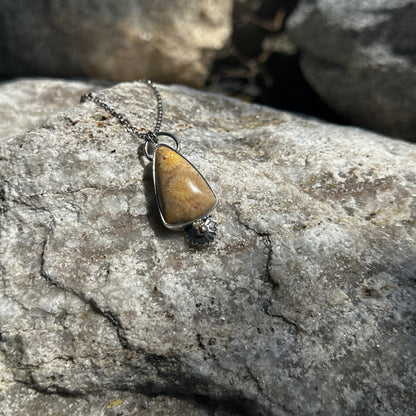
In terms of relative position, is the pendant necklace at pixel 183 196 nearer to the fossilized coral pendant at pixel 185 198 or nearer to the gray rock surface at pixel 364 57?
the fossilized coral pendant at pixel 185 198

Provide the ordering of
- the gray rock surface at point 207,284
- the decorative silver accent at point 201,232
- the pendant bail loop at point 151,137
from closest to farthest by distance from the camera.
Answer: the gray rock surface at point 207,284 → the decorative silver accent at point 201,232 → the pendant bail loop at point 151,137

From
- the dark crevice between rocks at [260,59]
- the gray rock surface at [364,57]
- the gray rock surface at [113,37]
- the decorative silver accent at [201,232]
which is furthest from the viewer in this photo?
the dark crevice between rocks at [260,59]

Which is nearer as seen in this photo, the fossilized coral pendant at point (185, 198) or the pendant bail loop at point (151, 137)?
the fossilized coral pendant at point (185, 198)

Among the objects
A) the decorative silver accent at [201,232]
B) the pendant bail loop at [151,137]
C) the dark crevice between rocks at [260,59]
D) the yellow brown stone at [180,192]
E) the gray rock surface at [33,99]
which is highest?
the dark crevice between rocks at [260,59]

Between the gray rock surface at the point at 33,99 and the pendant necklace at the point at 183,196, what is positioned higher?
the pendant necklace at the point at 183,196

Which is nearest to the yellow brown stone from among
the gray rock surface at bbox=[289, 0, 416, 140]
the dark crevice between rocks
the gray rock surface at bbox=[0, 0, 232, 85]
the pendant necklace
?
the pendant necklace

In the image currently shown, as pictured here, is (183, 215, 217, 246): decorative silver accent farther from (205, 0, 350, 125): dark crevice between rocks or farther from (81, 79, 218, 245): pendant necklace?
(205, 0, 350, 125): dark crevice between rocks

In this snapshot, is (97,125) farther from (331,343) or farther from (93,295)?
(331,343)

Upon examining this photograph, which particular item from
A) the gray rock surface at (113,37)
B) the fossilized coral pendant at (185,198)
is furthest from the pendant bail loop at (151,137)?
the gray rock surface at (113,37)

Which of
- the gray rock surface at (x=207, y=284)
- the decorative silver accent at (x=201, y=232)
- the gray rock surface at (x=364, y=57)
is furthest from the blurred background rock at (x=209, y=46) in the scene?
the decorative silver accent at (x=201, y=232)

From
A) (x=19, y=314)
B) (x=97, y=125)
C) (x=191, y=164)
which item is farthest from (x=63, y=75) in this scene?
(x=19, y=314)
